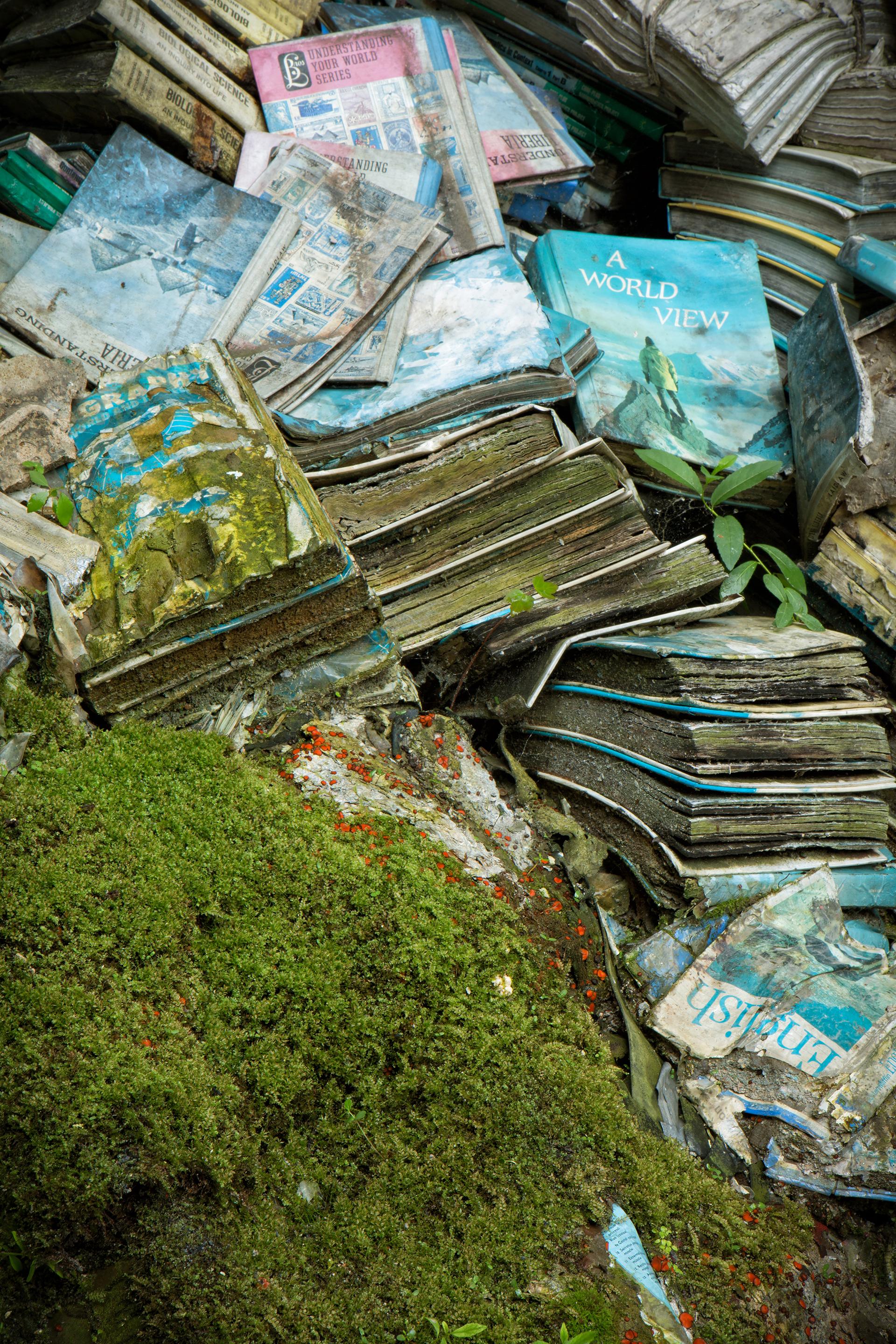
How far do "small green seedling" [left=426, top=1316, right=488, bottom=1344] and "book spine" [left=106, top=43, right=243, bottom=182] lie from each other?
13.1 feet

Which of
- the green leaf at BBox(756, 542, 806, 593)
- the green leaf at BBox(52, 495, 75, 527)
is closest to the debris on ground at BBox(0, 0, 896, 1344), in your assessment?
the green leaf at BBox(52, 495, 75, 527)

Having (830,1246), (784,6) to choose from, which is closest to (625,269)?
(784,6)

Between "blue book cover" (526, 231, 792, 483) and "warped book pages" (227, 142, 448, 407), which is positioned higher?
"warped book pages" (227, 142, 448, 407)

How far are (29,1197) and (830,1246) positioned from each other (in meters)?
1.85

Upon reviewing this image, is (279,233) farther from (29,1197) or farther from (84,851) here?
(29,1197)

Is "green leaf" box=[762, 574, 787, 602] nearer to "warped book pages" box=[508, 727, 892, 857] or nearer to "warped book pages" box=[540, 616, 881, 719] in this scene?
"warped book pages" box=[540, 616, 881, 719]

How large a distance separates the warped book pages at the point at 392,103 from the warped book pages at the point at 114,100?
335mm

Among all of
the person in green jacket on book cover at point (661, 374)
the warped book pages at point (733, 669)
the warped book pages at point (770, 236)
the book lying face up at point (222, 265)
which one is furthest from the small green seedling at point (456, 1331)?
the warped book pages at point (770, 236)

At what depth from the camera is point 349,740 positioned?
2607mm

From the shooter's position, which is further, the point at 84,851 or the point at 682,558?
the point at 682,558

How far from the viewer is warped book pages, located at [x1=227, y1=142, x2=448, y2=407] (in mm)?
3215

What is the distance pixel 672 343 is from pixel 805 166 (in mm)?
1187

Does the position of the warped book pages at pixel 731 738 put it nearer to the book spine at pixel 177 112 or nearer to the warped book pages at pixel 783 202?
the warped book pages at pixel 783 202

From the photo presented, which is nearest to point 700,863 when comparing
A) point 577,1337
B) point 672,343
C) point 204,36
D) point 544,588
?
point 544,588
